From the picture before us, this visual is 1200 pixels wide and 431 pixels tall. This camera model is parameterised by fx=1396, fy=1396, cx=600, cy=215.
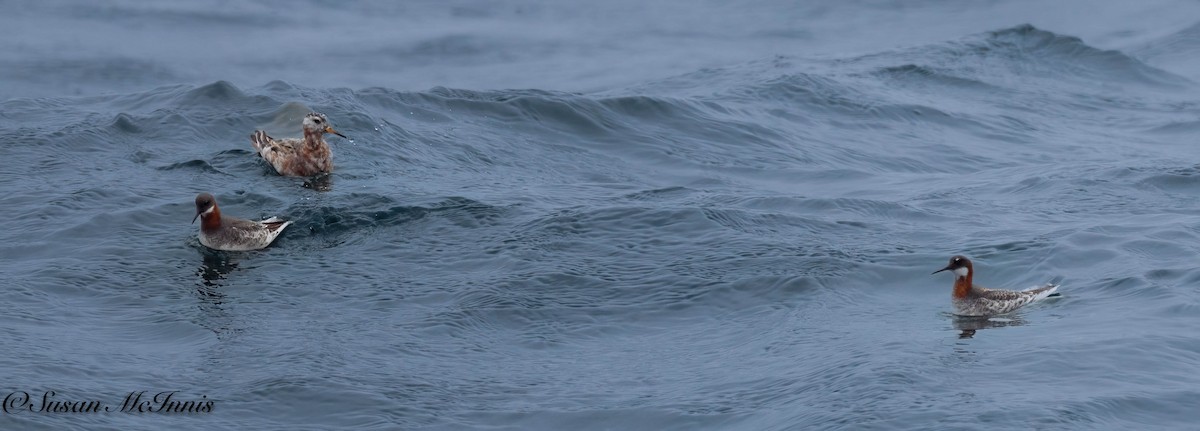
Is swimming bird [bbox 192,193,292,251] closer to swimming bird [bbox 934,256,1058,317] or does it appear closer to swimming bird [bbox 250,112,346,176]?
swimming bird [bbox 250,112,346,176]

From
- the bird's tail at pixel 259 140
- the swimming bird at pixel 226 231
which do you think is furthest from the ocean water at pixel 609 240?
the bird's tail at pixel 259 140

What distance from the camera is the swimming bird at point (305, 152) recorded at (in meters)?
17.6

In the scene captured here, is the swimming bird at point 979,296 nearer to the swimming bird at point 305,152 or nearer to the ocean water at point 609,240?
the ocean water at point 609,240

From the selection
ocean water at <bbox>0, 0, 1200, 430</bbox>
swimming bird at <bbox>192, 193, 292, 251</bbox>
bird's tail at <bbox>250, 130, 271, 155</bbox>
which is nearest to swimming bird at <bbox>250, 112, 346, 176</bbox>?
bird's tail at <bbox>250, 130, 271, 155</bbox>

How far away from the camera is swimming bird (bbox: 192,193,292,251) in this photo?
14859 mm

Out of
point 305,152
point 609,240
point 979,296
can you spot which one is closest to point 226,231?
point 305,152

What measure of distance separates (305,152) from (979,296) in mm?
8630

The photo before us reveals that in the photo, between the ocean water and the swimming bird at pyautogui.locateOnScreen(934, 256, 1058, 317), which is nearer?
the ocean water

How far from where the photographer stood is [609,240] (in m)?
15.6

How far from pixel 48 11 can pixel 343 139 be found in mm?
15045

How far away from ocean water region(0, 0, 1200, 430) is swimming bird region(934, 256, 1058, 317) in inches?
9.0

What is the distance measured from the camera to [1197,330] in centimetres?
1279

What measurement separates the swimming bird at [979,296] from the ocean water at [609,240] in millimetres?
230

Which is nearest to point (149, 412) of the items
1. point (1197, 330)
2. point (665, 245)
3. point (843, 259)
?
point (665, 245)
